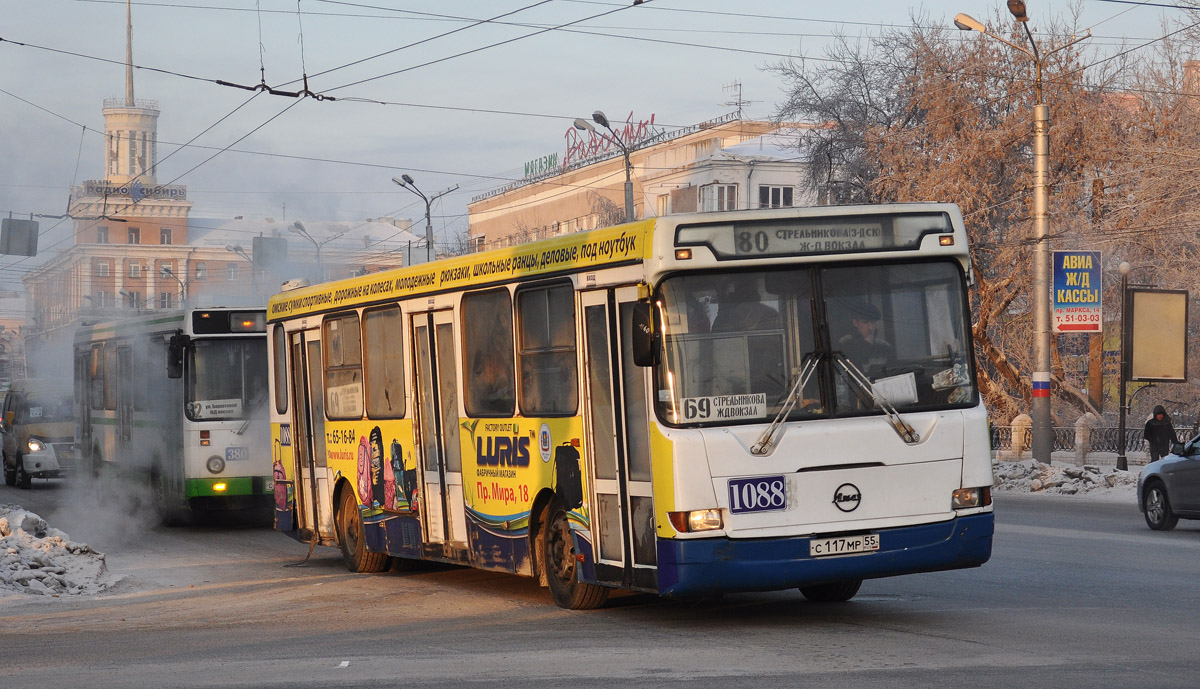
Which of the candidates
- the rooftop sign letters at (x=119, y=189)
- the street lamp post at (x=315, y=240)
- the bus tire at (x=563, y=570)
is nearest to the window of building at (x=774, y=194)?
the street lamp post at (x=315, y=240)

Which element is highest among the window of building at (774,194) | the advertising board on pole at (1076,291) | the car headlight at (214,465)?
the window of building at (774,194)

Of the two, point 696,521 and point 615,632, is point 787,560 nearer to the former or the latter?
point 696,521

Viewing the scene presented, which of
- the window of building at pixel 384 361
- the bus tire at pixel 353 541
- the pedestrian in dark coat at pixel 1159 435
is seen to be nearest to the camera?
the window of building at pixel 384 361

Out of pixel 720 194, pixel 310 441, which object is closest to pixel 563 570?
pixel 310 441

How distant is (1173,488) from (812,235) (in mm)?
10294

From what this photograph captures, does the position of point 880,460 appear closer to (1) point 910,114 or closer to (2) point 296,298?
(2) point 296,298

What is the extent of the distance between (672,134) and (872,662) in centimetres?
7392

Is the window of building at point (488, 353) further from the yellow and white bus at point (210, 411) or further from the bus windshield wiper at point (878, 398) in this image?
the yellow and white bus at point (210, 411)

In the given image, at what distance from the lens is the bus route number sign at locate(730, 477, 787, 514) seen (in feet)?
30.5

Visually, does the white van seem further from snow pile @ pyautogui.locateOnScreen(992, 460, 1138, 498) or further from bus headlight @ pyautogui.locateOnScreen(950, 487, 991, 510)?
bus headlight @ pyautogui.locateOnScreen(950, 487, 991, 510)

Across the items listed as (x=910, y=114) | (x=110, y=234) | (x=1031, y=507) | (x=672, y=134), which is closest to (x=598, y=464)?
(x=1031, y=507)

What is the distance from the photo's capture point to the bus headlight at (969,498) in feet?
31.7

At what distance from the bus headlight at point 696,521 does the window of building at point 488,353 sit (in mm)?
2501

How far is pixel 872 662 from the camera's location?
8.28 meters
